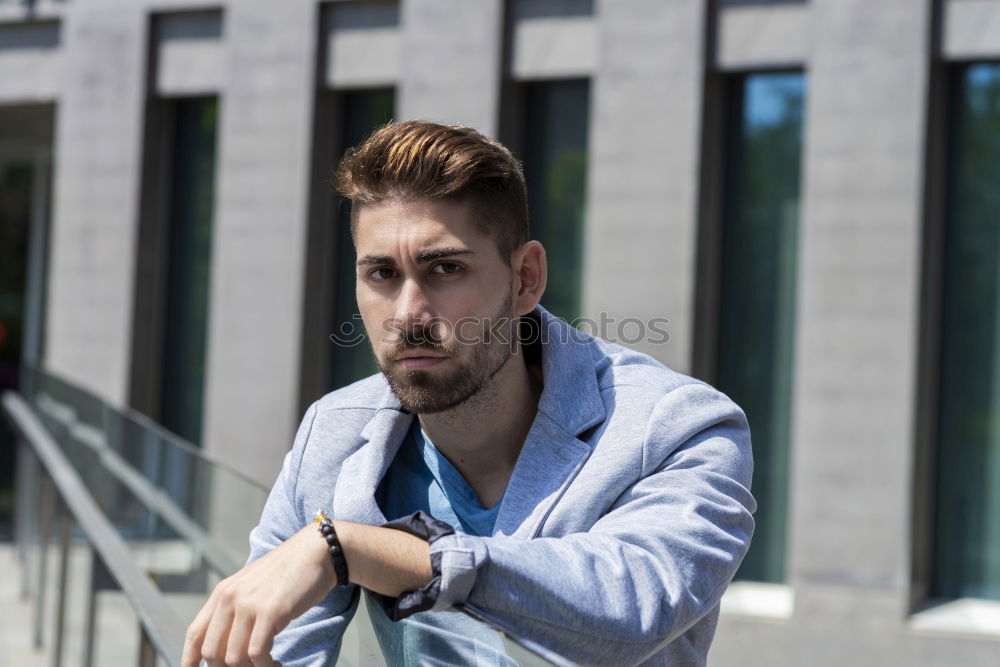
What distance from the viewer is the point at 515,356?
2.69 m

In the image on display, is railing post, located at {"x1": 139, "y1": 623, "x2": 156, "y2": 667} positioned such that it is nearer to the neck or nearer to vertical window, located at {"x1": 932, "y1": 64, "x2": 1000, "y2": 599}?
the neck

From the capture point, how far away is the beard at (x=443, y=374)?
2.52 m

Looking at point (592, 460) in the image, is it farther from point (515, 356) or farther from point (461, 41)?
point (461, 41)

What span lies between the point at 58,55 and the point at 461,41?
4388mm

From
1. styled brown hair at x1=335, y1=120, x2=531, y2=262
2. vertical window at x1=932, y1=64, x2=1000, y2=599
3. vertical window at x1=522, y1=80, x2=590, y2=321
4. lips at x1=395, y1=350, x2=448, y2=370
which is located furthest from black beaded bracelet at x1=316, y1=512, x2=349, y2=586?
vertical window at x1=522, y1=80, x2=590, y2=321

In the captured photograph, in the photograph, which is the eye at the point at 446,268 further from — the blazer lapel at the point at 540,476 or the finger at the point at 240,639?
the finger at the point at 240,639

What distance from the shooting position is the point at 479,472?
2.66 metres

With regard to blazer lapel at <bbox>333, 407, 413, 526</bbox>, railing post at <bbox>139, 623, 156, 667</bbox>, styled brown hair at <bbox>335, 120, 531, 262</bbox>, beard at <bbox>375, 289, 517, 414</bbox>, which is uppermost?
styled brown hair at <bbox>335, 120, 531, 262</bbox>

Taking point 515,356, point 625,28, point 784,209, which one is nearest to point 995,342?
point 784,209

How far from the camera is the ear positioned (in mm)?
2680

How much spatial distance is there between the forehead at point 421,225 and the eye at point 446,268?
0.05 metres

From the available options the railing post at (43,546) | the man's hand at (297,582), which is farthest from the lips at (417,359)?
the railing post at (43,546)

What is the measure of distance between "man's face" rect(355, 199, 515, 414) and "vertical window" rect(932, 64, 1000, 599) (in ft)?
22.6

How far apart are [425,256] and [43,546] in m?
7.64
